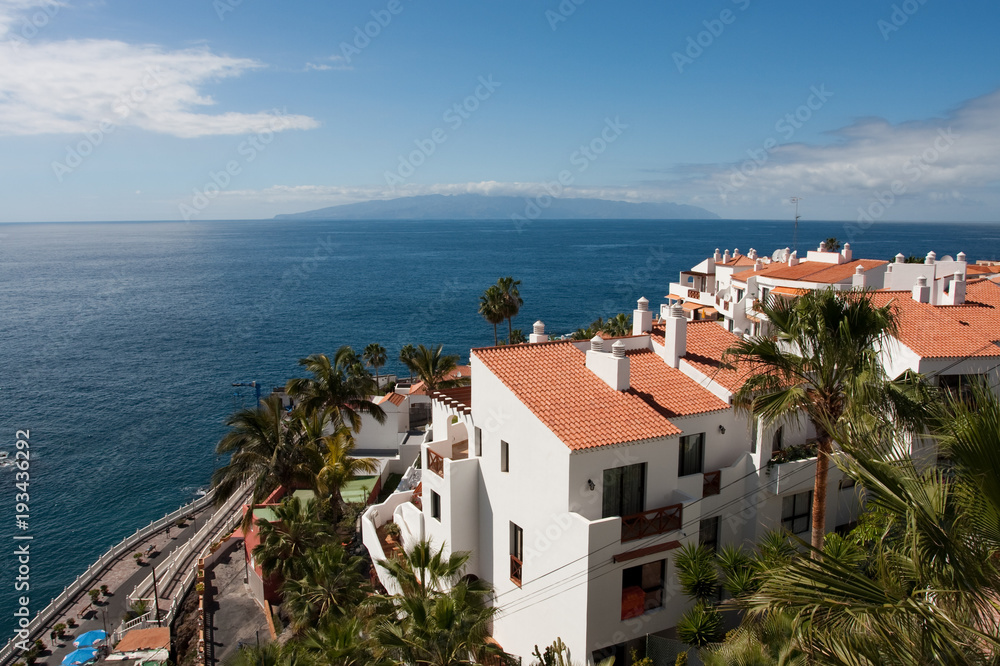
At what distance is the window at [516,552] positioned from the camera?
2212 cm

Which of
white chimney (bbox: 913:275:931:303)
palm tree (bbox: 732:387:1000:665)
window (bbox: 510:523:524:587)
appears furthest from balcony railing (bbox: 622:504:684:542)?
white chimney (bbox: 913:275:931:303)

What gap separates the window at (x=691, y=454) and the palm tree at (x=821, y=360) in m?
7.17

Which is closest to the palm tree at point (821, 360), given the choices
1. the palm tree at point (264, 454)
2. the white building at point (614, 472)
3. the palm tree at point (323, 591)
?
the white building at point (614, 472)

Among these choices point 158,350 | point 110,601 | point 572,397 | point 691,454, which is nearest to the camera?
point 572,397

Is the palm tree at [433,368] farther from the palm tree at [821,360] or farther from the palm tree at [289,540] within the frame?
the palm tree at [821,360]

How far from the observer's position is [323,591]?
2303 centimetres

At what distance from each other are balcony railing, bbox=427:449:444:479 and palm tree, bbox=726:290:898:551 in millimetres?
12970

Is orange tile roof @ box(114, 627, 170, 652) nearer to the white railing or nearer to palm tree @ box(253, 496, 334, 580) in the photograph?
the white railing

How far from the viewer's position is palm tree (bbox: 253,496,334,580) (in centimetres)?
2617

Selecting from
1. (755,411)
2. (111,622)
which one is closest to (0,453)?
(111,622)

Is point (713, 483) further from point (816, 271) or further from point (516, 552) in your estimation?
point (816, 271)

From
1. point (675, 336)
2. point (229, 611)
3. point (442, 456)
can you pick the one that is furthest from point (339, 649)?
point (229, 611)

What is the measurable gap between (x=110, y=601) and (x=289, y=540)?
18137 mm

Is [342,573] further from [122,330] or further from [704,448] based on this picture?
[122,330]
